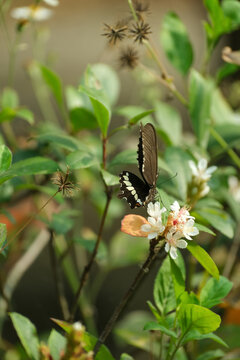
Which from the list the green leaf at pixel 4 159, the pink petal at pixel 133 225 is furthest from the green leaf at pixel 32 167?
the pink petal at pixel 133 225

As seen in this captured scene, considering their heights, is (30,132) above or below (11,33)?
below

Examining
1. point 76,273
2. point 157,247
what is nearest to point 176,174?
point 157,247

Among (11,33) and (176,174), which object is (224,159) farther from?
(11,33)

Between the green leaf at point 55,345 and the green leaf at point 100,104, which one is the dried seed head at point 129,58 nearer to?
the green leaf at point 100,104

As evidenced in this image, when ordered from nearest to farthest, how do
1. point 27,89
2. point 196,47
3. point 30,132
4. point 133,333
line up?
1. point 133,333
2. point 30,132
3. point 27,89
4. point 196,47

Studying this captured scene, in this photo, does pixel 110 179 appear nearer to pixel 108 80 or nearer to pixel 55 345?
pixel 55 345

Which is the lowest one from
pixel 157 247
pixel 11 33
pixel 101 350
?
pixel 101 350

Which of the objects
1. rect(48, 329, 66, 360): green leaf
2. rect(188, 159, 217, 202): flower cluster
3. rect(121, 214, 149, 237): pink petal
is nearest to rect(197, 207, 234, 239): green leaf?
rect(188, 159, 217, 202): flower cluster

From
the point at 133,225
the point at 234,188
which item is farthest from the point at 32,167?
the point at 234,188
